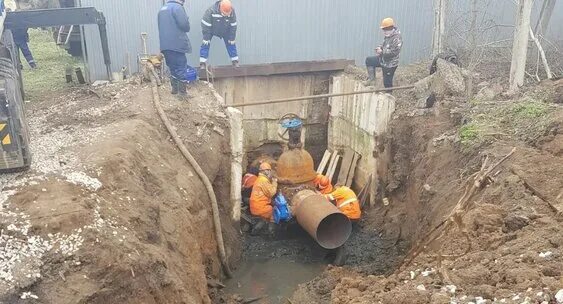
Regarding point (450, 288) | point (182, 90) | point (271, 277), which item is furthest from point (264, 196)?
point (450, 288)

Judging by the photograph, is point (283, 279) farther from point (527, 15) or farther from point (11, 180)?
point (527, 15)

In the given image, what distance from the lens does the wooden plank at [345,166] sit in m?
11.7

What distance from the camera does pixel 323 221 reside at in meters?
9.20

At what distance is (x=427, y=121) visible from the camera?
31.3 feet

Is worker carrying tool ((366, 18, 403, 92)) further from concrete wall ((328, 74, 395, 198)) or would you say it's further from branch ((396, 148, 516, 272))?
branch ((396, 148, 516, 272))

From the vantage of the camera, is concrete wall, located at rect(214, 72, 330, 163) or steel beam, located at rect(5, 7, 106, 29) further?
concrete wall, located at rect(214, 72, 330, 163)

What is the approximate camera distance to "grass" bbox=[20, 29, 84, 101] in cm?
1089

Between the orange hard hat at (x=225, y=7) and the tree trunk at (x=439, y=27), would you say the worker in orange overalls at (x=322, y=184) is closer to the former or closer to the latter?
the orange hard hat at (x=225, y=7)

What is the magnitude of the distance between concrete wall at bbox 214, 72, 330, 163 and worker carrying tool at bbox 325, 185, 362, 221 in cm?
327

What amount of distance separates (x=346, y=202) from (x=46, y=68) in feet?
27.6

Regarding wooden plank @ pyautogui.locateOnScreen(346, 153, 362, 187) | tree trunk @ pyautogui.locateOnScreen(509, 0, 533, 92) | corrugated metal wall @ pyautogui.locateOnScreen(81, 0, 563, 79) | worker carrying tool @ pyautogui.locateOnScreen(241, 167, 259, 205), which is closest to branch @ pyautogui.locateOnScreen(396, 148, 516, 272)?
tree trunk @ pyautogui.locateOnScreen(509, 0, 533, 92)

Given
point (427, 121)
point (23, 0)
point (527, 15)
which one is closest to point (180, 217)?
point (427, 121)

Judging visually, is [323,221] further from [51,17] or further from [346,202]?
[51,17]

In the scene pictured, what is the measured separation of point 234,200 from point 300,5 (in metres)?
5.37
